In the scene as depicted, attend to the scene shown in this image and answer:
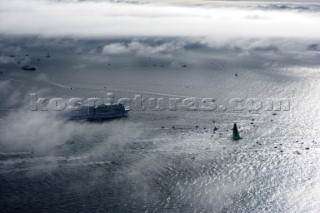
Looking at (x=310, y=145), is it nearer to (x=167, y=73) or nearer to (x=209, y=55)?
(x=167, y=73)

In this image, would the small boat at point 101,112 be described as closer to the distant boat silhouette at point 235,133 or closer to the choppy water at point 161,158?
the choppy water at point 161,158

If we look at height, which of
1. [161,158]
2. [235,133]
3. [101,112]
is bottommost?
[161,158]

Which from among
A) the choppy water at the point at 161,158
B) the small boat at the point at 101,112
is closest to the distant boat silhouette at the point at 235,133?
the choppy water at the point at 161,158

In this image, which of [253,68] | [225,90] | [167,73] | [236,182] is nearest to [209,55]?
[253,68]

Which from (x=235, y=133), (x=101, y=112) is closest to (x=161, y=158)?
(x=235, y=133)

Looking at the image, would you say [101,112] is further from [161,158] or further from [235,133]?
[235,133]

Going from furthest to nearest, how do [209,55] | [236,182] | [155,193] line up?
[209,55] → [236,182] → [155,193]

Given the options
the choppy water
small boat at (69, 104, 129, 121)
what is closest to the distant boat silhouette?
the choppy water

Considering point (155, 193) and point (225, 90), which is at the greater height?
point (225, 90)
